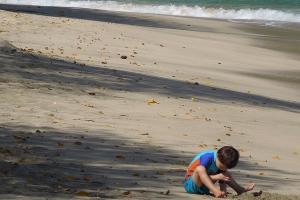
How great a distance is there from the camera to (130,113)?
409 inches

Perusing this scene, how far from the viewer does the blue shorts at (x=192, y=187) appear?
21.8 ft

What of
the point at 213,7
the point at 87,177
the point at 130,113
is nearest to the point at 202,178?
the point at 87,177

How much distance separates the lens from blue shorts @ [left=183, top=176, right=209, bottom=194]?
6.64m

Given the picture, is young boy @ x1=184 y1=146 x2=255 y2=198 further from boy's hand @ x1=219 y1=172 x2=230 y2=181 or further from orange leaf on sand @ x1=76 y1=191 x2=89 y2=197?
orange leaf on sand @ x1=76 y1=191 x2=89 y2=197

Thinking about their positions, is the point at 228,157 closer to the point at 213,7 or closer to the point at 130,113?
the point at 130,113

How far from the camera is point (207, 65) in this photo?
58.1 ft

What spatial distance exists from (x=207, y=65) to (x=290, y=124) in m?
6.31

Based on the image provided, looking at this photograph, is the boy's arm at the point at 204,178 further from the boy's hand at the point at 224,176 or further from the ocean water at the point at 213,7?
the ocean water at the point at 213,7

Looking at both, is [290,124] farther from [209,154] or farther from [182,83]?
[209,154]

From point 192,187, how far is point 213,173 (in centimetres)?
29

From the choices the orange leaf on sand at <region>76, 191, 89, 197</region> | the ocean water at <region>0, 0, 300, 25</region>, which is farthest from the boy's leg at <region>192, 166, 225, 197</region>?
the ocean water at <region>0, 0, 300, 25</region>

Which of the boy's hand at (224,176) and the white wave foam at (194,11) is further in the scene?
the white wave foam at (194,11)

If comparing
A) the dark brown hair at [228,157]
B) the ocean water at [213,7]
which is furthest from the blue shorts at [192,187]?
the ocean water at [213,7]

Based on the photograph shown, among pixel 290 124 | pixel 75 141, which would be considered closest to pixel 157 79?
pixel 290 124
